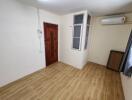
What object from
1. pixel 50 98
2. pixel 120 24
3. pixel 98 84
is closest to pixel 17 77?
pixel 50 98

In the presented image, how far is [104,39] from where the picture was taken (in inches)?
131

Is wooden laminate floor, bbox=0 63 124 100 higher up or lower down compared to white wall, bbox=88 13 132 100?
lower down

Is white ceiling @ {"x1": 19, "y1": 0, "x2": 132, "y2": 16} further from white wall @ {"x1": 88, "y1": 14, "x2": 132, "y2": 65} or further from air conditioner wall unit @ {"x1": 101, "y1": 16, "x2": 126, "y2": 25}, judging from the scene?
white wall @ {"x1": 88, "y1": 14, "x2": 132, "y2": 65}

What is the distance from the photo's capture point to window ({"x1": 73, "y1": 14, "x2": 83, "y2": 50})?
2840 millimetres

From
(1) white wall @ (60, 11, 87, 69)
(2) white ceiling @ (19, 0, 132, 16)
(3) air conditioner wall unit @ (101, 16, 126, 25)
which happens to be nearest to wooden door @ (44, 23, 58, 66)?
(1) white wall @ (60, 11, 87, 69)

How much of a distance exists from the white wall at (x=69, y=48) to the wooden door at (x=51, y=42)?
1.11 ft

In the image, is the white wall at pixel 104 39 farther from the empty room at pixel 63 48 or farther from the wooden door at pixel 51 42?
the wooden door at pixel 51 42

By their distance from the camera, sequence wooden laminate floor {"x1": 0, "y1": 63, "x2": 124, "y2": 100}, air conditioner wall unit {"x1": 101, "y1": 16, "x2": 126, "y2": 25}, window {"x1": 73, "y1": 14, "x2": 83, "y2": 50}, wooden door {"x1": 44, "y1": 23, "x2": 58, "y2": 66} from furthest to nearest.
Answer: wooden door {"x1": 44, "y1": 23, "x2": 58, "y2": 66} → window {"x1": 73, "y1": 14, "x2": 83, "y2": 50} → air conditioner wall unit {"x1": 101, "y1": 16, "x2": 126, "y2": 25} → wooden laminate floor {"x1": 0, "y1": 63, "x2": 124, "y2": 100}

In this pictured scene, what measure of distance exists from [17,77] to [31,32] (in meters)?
1.52

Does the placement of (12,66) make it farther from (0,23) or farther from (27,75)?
(0,23)

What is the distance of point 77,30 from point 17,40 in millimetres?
2171

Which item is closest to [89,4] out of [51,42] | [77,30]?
[77,30]

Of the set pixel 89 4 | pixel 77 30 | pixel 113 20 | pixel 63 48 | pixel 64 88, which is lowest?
pixel 64 88

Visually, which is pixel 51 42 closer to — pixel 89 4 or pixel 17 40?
pixel 17 40
